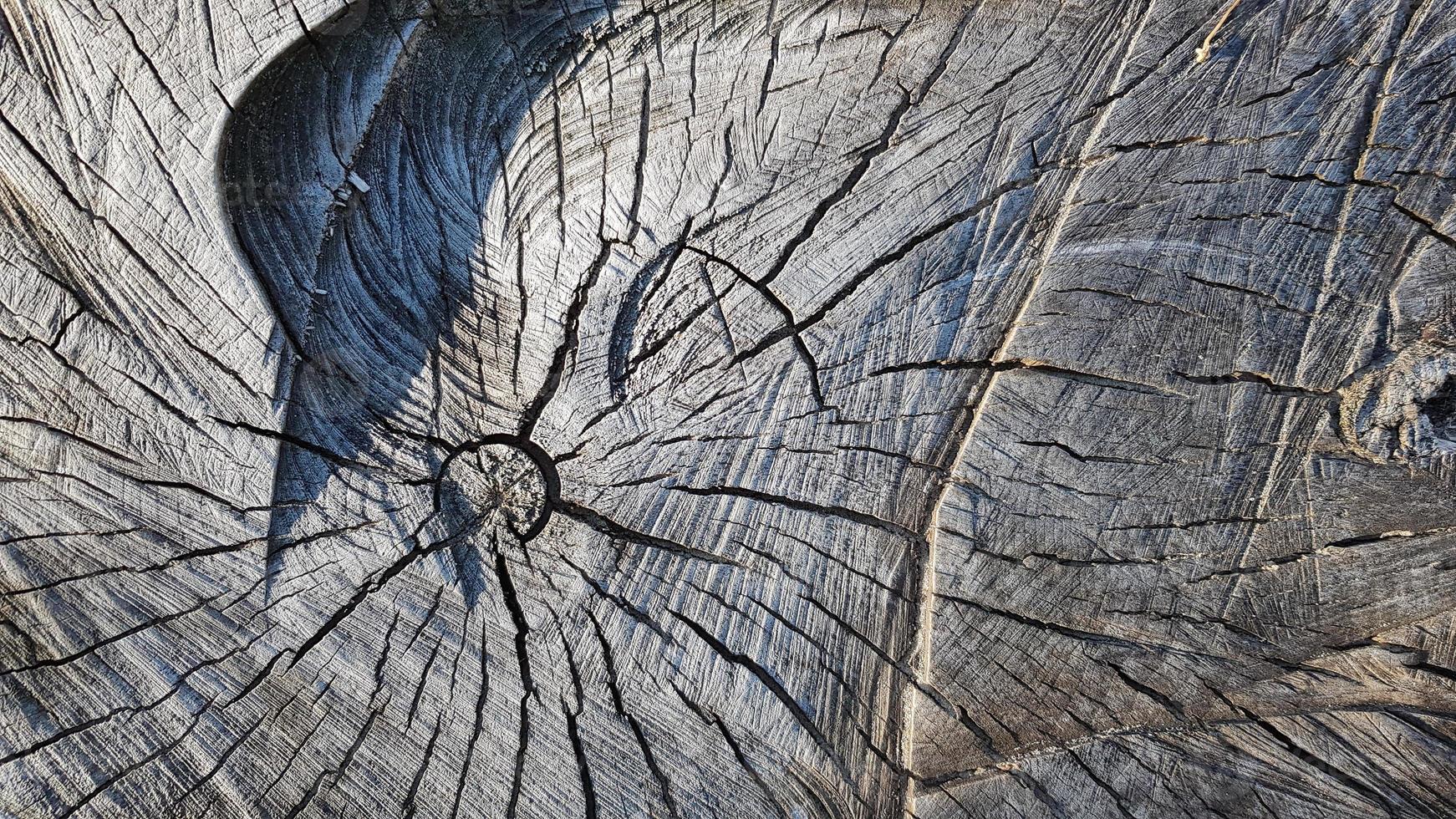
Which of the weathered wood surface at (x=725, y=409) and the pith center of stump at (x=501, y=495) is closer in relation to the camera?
the weathered wood surface at (x=725, y=409)

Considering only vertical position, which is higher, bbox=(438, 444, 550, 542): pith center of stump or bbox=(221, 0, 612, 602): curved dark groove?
bbox=(221, 0, 612, 602): curved dark groove

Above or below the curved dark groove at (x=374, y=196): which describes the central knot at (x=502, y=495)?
below

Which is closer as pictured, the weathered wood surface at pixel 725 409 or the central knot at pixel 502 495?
the weathered wood surface at pixel 725 409

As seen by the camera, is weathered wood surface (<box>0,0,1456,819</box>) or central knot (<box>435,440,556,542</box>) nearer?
weathered wood surface (<box>0,0,1456,819</box>)

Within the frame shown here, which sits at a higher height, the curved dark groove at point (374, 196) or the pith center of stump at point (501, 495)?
the curved dark groove at point (374, 196)

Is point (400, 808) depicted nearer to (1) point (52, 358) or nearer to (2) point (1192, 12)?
(1) point (52, 358)

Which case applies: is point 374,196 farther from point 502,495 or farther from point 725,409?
point 725,409

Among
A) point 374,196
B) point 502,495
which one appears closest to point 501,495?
point 502,495
